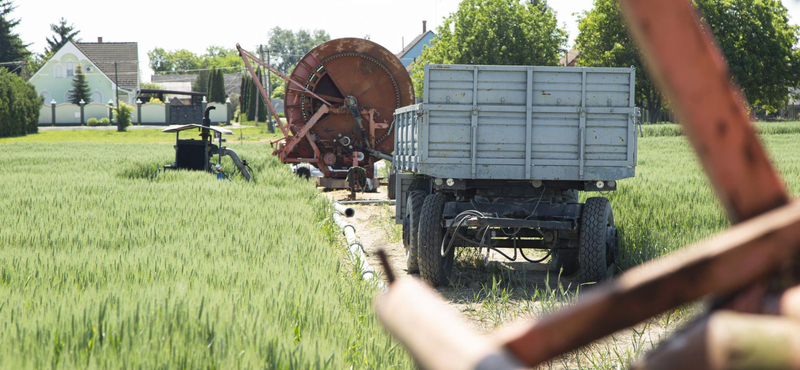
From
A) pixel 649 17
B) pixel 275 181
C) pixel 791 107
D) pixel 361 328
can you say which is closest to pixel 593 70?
pixel 361 328

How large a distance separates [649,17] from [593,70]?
7.27 metres

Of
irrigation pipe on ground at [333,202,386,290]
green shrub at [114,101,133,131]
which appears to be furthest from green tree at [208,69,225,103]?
irrigation pipe on ground at [333,202,386,290]

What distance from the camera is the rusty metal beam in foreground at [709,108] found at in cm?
88

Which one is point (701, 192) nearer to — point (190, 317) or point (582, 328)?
point (190, 317)

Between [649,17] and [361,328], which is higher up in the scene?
[649,17]

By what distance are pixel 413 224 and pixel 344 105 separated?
9.88 m

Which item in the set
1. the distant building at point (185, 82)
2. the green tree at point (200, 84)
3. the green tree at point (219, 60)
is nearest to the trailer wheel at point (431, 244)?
the green tree at point (200, 84)

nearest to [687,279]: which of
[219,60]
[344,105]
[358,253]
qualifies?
[358,253]

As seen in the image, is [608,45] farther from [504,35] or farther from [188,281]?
[188,281]

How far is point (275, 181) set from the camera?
50.6 ft

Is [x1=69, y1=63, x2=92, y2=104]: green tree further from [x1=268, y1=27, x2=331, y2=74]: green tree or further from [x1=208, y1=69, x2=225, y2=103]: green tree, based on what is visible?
[x1=268, y1=27, x2=331, y2=74]: green tree

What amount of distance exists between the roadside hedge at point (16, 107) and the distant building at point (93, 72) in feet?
74.1

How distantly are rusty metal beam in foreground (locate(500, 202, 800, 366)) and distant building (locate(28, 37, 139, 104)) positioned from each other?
86.2 m

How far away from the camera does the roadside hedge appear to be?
52500mm
